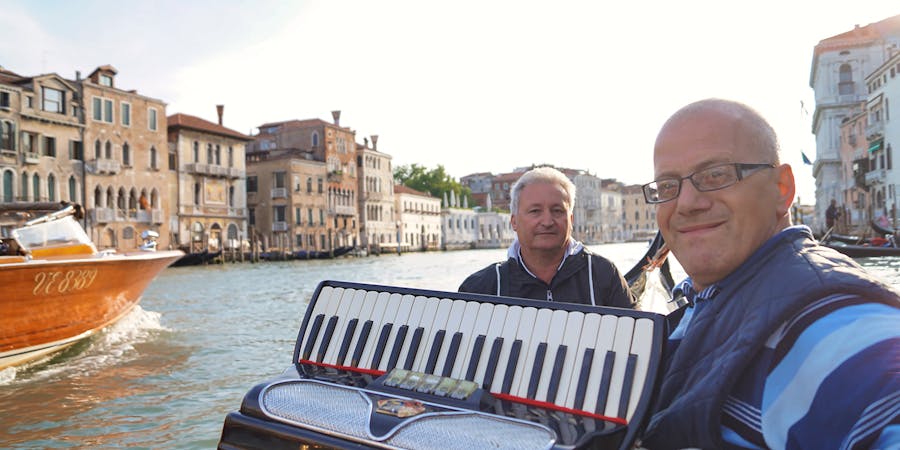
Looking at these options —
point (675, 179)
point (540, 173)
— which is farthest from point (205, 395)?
point (675, 179)

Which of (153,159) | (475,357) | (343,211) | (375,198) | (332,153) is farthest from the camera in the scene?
(375,198)

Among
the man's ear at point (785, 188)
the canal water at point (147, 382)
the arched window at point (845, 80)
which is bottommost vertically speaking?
the canal water at point (147, 382)

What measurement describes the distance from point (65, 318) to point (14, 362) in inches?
29.7

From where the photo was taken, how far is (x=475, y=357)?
1656 mm

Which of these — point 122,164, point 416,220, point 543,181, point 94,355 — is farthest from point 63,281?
point 416,220

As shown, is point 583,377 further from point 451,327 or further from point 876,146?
point 876,146

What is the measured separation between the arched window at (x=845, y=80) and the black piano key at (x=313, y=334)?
163 ft

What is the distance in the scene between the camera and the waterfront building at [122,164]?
31.6 metres

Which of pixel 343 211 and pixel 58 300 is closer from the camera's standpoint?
pixel 58 300

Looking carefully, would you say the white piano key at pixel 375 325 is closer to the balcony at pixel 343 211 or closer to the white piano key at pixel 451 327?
the white piano key at pixel 451 327

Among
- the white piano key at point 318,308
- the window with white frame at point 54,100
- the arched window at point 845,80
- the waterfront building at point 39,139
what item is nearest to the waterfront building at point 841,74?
the arched window at point 845,80

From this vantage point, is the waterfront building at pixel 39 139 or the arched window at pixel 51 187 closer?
the waterfront building at pixel 39 139

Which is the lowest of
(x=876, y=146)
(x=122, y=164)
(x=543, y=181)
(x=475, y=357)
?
(x=475, y=357)

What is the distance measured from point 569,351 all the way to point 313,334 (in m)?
0.85
